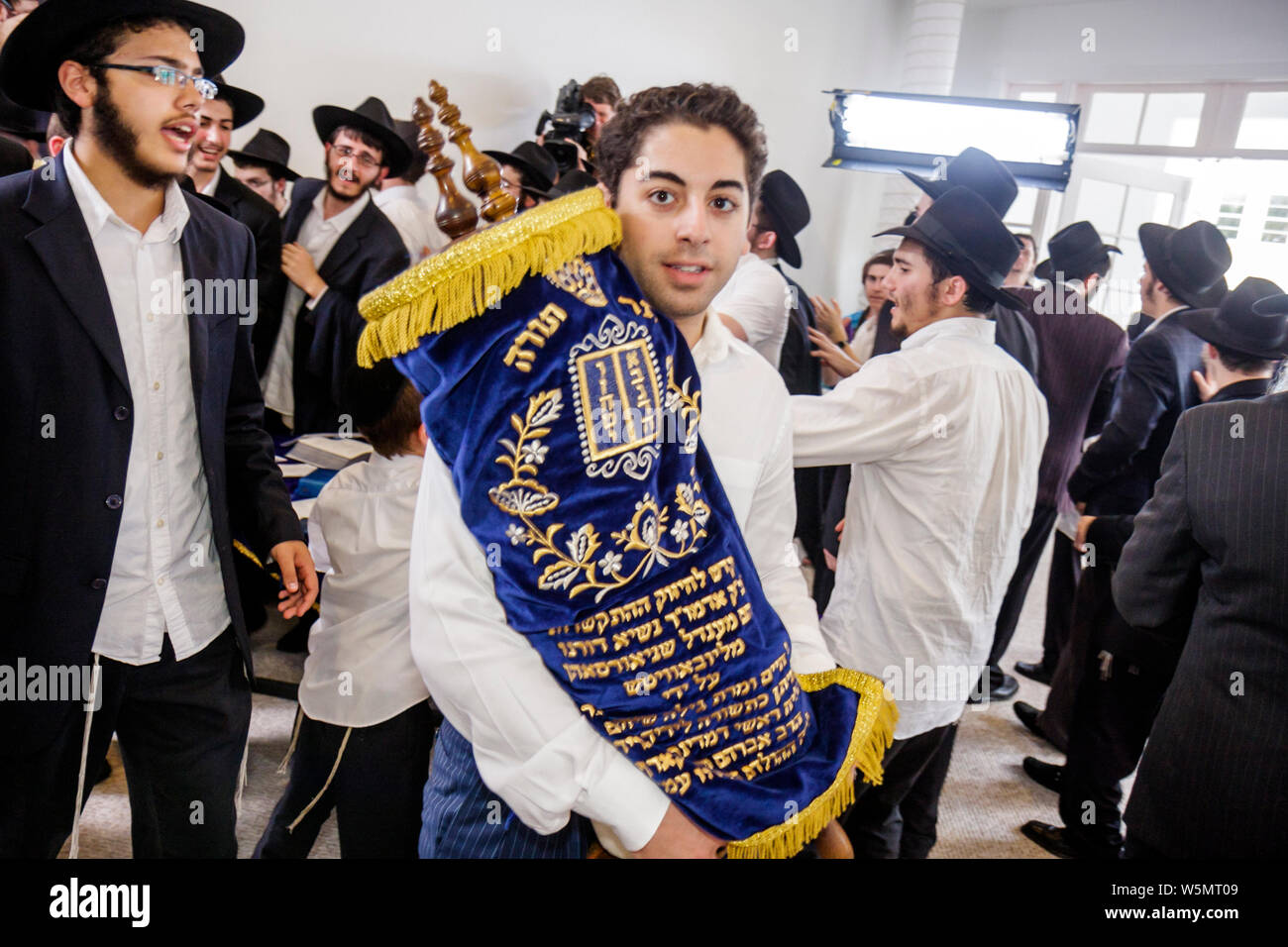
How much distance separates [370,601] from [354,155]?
2138mm

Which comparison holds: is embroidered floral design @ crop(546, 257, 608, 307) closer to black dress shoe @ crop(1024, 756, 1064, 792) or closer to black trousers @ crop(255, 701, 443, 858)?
black trousers @ crop(255, 701, 443, 858)

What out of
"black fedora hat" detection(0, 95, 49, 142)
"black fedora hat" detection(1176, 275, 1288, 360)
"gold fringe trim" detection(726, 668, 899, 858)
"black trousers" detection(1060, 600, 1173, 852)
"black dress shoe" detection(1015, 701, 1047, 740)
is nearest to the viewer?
"gold fringe trim" detection(726, 668, 899, 858)

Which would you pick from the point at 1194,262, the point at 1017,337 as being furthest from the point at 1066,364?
the point at 1194,262

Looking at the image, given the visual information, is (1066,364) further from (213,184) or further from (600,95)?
(213,184)

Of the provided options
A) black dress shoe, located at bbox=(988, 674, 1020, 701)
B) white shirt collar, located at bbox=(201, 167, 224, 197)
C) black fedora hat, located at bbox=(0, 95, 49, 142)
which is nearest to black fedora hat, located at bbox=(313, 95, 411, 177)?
white shirt collar, located at bbox=(201, 167, 224, 197)

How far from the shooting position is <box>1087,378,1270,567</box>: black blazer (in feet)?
7.08

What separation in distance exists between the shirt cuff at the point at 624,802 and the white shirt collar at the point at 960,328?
1341 mm

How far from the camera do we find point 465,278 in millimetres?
938

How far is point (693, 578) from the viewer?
106cm

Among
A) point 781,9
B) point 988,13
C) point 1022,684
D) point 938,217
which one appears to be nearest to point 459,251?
point 938,217

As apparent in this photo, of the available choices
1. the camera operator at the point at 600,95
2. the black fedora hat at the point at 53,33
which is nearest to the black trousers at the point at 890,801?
the black fedora hat at the point at 53,33

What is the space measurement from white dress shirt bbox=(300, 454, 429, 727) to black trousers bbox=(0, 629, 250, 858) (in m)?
0.18

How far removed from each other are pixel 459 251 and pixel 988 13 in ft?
28.8
